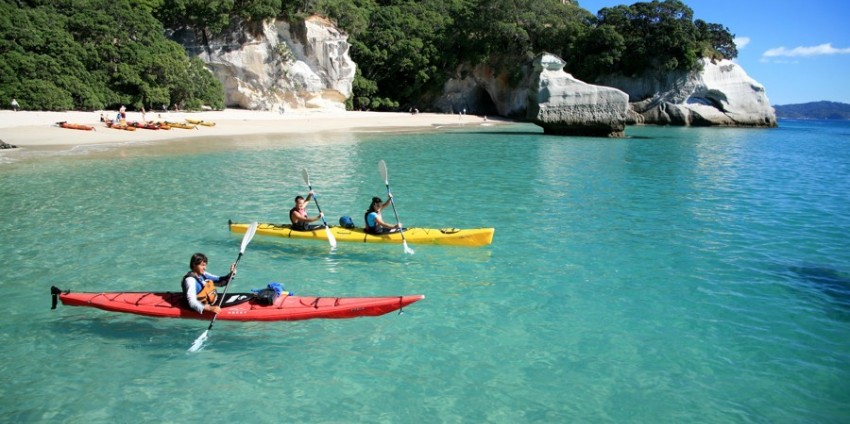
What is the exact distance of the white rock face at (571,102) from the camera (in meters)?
33.8

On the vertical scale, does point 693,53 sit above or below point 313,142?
above

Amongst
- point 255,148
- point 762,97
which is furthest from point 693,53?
point 255,148

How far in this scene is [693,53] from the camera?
5184cm

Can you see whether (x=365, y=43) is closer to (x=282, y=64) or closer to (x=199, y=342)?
(x=282, y=64)

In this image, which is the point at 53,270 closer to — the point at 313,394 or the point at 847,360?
the point at 313,394

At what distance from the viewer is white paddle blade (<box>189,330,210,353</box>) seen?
20.8 ft

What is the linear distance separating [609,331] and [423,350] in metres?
2.31

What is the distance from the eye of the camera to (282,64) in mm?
46438

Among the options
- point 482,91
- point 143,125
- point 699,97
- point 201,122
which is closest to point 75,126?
point 143,125

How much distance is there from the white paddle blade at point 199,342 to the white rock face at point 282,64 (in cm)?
4167

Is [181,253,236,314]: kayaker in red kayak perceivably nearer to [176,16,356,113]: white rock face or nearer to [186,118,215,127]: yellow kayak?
[186,118,215,127]: yellow kayak

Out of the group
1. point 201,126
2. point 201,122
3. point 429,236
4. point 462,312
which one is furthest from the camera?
point 201,122

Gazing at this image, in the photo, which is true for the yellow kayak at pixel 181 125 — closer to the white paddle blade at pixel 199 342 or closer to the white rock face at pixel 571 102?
the white rock face at pixel 571 102

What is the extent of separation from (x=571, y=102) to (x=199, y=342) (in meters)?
31.2
